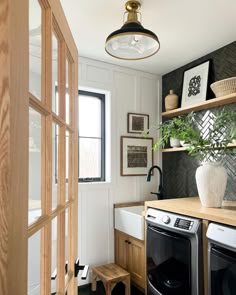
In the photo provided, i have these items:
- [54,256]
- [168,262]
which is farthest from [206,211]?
[54,256]

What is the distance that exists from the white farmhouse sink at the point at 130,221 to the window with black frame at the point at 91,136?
0.44 meters

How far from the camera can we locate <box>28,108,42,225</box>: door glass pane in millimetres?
690

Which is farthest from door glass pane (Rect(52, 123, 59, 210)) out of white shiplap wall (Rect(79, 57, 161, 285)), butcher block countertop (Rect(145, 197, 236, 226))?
white shiplap wall (Rect(79, 57, 161, 285))

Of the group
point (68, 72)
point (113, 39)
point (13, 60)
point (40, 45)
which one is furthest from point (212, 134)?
point (13, 60)

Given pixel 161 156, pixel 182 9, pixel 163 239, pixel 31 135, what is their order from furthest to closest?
pixel 161 156 < pixel 163 239 < pixel 182 9 < pixel 31 135

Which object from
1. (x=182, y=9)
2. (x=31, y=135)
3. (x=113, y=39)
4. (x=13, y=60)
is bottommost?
(x=31, y=135)

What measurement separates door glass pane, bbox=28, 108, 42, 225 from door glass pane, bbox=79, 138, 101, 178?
76.4 inches

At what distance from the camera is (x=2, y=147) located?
453mm

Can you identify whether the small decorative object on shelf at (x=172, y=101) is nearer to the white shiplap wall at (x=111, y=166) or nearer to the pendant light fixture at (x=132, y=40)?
the white shiplap wall at (x=111, y=166)

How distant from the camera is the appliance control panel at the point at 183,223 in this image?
5.81ft

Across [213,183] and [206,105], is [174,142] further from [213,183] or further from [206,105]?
[213,183]

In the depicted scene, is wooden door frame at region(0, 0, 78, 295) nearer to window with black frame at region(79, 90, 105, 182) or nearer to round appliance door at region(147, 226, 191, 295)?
round appliance door at region(147, 226, 191, 295)

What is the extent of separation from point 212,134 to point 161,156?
1.13 meters

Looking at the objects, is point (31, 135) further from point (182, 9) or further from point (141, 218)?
point (141, 218)
